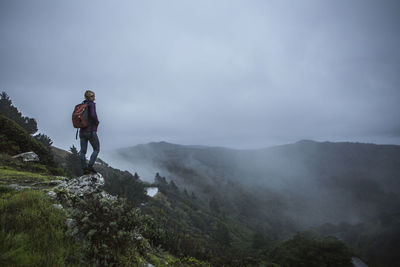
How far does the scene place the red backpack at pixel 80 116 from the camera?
5359 mm

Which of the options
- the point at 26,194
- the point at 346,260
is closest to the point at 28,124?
the point at 26,194

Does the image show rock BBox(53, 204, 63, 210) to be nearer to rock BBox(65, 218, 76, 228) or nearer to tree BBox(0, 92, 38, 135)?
rock BBox(65, 218, 76, 228)

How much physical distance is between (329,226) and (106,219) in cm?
18082

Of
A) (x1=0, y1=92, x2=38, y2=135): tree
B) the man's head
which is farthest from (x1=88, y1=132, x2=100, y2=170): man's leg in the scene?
(x1=0, y1=92, x2=38, y2=135): tree

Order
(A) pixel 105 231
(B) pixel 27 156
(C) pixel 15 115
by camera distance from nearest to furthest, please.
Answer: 1. (A) pixel 105 231
2. (B) pixel 27 156
3. (C) pixel 15 115

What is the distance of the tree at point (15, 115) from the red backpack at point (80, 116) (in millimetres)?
27681

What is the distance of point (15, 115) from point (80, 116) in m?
30.3

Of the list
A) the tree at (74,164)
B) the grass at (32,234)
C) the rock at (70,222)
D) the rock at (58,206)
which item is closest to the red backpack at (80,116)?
the grass at (32,234)

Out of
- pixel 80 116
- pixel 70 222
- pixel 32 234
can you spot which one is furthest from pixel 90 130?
pixel 32 234

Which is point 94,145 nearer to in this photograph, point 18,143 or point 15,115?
point 18,143

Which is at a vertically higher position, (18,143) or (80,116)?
(80,116)

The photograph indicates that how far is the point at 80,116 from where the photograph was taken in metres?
5.35

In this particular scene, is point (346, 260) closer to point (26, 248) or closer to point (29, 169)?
point (26, 248)

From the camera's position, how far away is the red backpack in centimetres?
536
